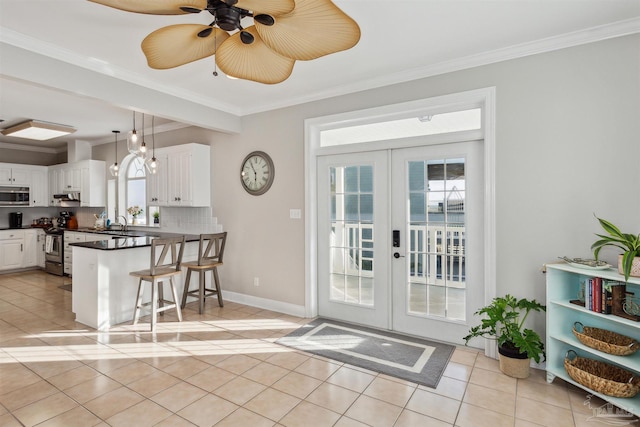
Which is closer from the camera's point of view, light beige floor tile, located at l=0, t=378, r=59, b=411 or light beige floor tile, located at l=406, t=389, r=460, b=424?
light beige floor tile, located at l=406, t=389, r=460, b=424

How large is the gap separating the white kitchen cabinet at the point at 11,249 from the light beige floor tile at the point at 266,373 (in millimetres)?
6656

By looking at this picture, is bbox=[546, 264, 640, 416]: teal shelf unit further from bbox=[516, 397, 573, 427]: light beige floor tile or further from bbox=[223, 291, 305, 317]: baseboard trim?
bbox=[223, 291, 305, 317]: baseboard trim

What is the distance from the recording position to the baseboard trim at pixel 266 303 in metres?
4.25

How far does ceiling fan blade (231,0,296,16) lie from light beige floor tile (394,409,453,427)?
7.83 ft

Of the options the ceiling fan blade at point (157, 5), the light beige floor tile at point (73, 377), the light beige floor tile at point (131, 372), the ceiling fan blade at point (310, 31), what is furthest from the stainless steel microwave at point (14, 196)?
the ceiling fan blade at point (310, 31)

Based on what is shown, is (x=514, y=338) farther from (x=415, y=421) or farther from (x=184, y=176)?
(x=184, y=176)

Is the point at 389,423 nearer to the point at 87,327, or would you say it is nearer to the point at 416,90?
the point at 416,90

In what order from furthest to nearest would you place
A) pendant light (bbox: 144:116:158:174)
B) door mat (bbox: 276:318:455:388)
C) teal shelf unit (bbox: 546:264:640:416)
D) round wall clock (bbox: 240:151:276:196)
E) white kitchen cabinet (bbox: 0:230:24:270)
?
white kitchen cabinet (bbox: 0:230:24:270) < pendant light (bbox: 144:116:158:174) < round wall clock (bbox: 240:151:276:196) < door mat (bbox: 276:318:455:388) < teal shelf unit (bbox: 546:264:640:416)

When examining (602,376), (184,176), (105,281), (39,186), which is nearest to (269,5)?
(602,376)

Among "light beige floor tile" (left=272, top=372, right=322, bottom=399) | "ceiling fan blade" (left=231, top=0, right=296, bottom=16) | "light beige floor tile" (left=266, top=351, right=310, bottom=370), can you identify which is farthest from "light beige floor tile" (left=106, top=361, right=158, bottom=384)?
"ceiling fan blade" (left=231, top=0, right=296, bottom=16)

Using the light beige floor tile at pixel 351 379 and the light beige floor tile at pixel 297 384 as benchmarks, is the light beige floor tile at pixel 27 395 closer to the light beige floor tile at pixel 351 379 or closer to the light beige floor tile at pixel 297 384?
the light beige floor tile at pixel 297 384

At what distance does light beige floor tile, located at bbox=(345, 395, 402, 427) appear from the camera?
2.21 meters

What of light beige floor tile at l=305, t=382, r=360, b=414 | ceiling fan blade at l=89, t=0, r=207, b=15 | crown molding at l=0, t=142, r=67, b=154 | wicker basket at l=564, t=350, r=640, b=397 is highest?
crown molding at l=0, t=142, r=67, b=154

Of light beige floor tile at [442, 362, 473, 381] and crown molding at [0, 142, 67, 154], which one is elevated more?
crown molding at [0, 142, 67, 154]
